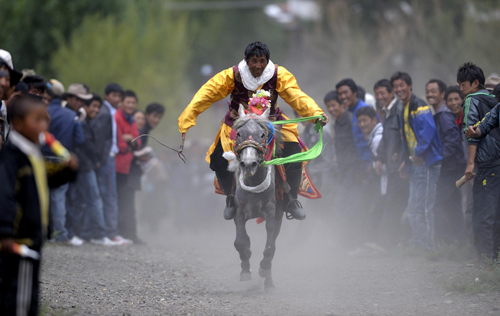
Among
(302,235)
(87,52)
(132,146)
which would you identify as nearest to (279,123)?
(302,235)

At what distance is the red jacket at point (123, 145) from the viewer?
39.0 ft

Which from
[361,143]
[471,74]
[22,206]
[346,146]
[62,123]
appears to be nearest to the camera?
[22,206]

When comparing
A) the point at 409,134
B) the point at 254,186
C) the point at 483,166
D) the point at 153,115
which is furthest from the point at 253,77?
the point at 153,115

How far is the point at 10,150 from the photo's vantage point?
14.1 feet

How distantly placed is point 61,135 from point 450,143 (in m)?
5.91

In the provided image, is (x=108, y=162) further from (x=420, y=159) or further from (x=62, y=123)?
(x=420, y=159)

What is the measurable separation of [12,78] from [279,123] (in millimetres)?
3037

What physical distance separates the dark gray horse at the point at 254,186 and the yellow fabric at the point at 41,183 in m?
2.84

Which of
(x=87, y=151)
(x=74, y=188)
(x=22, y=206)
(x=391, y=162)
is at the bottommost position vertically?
(x=22, y=206)

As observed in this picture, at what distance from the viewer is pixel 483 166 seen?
7867 millimetres

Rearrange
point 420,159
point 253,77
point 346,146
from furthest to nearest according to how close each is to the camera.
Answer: point 346,146 → point 420,159 → point 253,77

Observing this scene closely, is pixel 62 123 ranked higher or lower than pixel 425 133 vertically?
higher

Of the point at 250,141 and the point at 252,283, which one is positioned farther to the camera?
the point at 252,283

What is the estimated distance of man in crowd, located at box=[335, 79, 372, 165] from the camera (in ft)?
35.7
